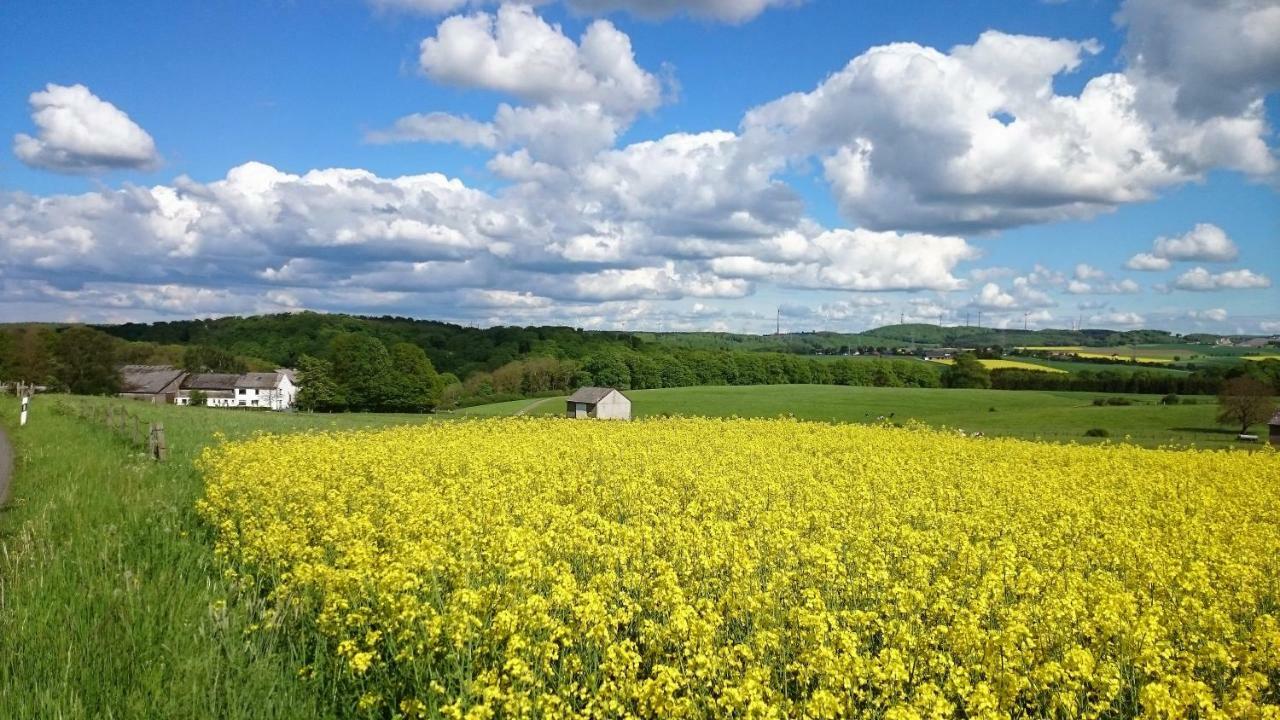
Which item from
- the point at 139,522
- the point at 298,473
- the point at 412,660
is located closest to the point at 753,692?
the point at 412,660

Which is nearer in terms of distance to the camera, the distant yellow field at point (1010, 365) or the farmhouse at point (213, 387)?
the distant yellow field at point (1010, 365)

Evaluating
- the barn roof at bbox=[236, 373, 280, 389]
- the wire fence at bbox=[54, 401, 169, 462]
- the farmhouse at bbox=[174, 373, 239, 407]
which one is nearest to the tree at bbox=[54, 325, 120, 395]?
the farmhouse at bbox=[174, 373, 239, 407]

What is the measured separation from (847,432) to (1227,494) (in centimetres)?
1220

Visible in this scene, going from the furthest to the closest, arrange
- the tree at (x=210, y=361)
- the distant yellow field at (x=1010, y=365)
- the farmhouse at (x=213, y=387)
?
the tree at (x=210, y=361)
the farmhouse at (x=213, y=387)
the distant yellow field at (x=1010, y=365)

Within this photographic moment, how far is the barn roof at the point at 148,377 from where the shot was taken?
4269 inches

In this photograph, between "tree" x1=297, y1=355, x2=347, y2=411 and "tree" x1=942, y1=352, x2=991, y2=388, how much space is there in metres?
73.4

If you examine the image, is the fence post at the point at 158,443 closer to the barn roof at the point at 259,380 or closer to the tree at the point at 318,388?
the tree at the point at 318,388

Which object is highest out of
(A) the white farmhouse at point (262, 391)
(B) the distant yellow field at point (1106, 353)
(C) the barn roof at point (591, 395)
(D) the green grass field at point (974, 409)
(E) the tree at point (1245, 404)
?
(B) the distant yellow field at point (1106, 353)

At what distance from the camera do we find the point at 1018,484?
15422mm

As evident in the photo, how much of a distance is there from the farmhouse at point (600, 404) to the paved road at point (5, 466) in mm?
38890

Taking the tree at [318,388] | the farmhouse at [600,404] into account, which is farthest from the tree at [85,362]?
the farmhouse at [600,404]

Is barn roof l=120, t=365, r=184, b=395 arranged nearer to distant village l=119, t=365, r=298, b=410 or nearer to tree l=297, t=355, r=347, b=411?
distant village l=119, t=365, r=298, b=410

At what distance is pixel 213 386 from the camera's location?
117688mm

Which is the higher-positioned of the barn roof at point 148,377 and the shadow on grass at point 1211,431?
the shadow on grass at point 1211,431
